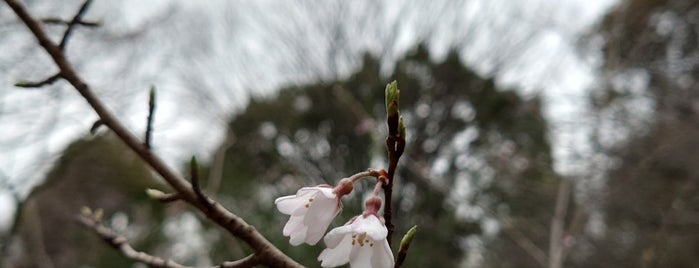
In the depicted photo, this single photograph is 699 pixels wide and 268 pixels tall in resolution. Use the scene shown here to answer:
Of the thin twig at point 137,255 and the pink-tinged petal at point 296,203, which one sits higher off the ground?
the pink-tinged petal at point 296,203

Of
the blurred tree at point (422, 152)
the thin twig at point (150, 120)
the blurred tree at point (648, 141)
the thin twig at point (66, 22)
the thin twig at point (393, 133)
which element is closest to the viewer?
the thin twig at point (393, 133)

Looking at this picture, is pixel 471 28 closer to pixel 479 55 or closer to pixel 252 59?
pixel 479 55

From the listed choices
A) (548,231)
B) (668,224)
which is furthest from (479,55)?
(668,224)

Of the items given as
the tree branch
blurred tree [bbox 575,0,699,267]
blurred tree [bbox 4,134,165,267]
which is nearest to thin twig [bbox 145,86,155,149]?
the tree branch

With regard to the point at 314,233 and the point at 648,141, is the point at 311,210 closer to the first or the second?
the point at 314,233

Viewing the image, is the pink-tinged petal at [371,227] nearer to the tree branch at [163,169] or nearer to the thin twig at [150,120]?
the tree branch at [163,169]

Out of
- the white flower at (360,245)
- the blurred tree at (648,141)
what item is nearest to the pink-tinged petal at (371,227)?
the white flower at (360,245)

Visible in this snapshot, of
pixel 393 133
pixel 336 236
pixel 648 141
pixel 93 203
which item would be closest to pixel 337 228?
pixel 336 236
